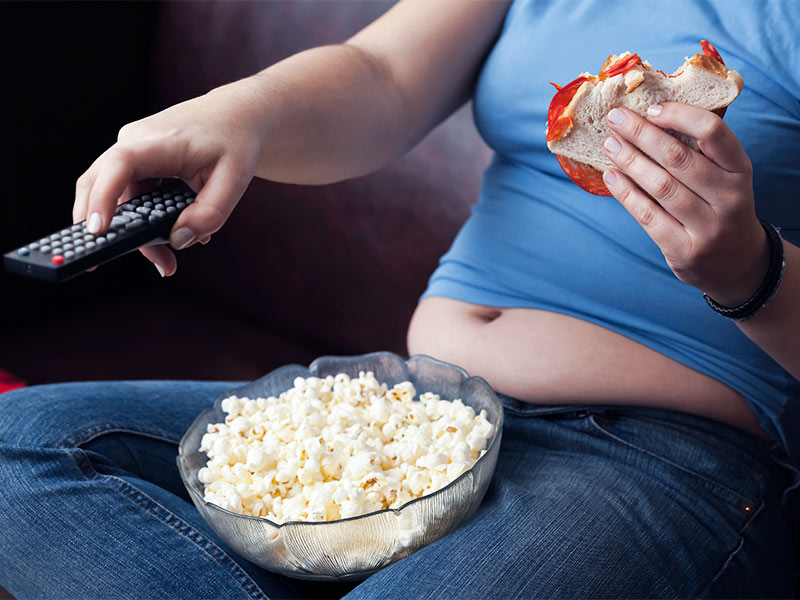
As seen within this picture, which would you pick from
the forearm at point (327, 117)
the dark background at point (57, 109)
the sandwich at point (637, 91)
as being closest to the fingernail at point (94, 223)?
the forearm at point (327, 117)

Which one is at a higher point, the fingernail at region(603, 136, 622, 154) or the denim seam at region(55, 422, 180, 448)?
the fingernail at region(603, 136, 622, 154)

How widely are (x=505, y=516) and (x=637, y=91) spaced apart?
1.34 feet

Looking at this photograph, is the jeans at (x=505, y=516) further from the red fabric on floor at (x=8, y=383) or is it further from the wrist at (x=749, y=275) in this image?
the red fabric on floor at (x=8, y=383)

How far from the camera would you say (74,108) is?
5.22ft

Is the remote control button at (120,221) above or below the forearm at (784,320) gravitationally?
above

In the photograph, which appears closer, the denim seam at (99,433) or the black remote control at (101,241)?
the black remote control at (101,241)

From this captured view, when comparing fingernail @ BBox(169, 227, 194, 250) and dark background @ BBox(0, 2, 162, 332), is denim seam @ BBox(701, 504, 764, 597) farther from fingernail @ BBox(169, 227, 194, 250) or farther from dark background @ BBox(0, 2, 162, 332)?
dark background @ BBox(0, 2, 162, 332)

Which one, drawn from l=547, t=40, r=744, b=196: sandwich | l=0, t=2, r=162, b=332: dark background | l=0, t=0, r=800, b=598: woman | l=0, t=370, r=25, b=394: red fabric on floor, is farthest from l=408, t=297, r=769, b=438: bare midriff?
l=0, t=2, r=162, b=332: dark background

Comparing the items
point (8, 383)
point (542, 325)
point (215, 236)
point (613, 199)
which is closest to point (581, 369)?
point (542, 325)

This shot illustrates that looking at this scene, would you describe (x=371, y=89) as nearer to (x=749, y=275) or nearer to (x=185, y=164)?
(x=185, y=164)

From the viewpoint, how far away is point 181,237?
690 millimetres

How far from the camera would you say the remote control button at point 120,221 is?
665 millimetres

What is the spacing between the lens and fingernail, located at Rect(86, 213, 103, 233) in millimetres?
655

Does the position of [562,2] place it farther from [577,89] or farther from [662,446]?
[662,446]
